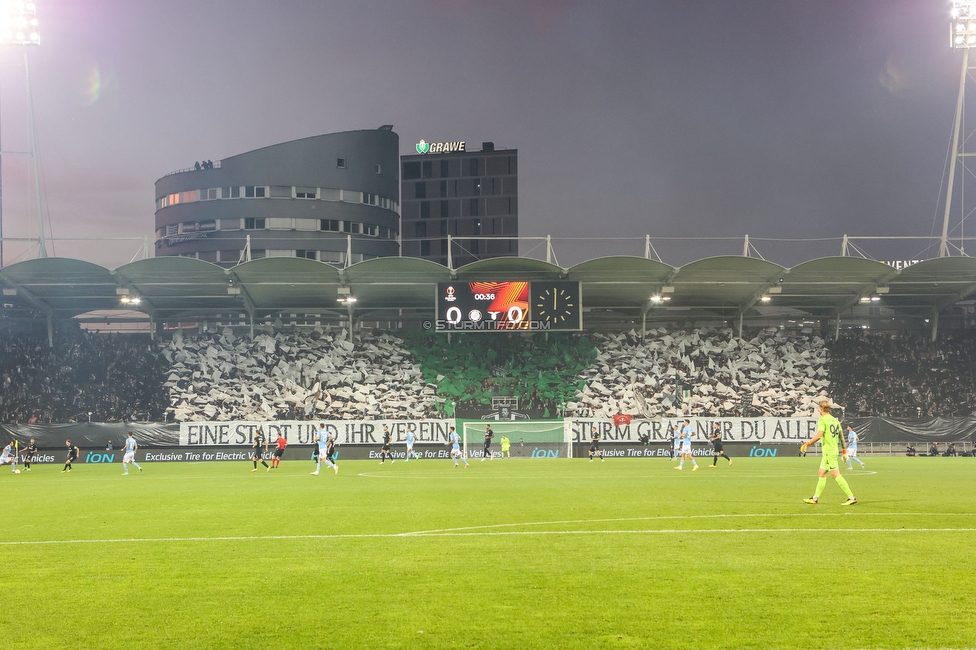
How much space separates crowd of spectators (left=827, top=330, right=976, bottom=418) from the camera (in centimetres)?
5447

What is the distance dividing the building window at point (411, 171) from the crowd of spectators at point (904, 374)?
2462 inches

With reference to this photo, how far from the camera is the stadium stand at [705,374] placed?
54.0 meters

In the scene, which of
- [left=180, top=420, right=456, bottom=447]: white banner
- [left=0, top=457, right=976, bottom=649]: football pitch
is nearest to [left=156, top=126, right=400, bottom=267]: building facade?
[left=180, top=420, right=456, bottom=447]: white banner

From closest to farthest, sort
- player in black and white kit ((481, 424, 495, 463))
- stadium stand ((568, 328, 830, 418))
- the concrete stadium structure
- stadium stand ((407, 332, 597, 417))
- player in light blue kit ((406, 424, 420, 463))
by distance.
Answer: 1. player in light blue kit ((406, 424, 420, 463))
2. player in black and white kit ((481, 424, 495, 463))
3. the concrete stadium structure
4. stadium stand ((568, 328, 830, 418))
5. stadium stand ((407, 332, 597, 417))

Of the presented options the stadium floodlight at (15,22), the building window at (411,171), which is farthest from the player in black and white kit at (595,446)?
the building window at (411,171)

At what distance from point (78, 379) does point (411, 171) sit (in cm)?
6121

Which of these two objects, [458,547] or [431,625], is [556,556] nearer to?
[458,547]

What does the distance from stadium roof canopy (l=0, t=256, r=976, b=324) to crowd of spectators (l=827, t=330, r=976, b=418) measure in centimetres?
271

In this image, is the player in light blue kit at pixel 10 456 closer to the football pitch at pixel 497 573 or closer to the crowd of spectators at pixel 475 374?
the crowd of spectators at pixel 475 374

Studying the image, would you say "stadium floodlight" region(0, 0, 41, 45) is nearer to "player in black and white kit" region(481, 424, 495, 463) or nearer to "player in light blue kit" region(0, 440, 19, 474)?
"player in light blue kit" region(0, 440, 19, 474)

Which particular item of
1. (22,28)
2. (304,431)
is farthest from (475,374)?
(22,28)

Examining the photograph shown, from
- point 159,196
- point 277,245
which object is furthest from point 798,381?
point 159,196

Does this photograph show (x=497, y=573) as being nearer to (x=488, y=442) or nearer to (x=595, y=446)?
(x=595, y=446)

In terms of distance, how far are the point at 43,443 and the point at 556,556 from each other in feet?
145
